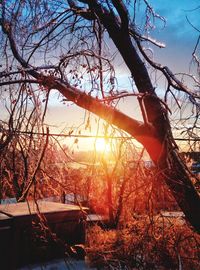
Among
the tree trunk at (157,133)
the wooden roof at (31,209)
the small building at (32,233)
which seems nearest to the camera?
the tree trunk at (157,133)

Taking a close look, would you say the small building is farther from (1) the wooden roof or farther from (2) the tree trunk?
(2) the tree trunk

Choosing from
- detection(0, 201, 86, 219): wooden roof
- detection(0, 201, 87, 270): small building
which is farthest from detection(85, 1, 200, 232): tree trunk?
detection(0, 201, 86, 219): wooden roof

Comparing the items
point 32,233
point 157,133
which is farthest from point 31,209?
point 157,133

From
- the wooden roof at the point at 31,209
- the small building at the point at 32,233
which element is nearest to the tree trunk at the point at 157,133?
the small building at the point at 32,233

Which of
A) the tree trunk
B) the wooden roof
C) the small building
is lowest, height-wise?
the small building

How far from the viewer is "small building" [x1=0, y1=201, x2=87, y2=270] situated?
5117 millimetres

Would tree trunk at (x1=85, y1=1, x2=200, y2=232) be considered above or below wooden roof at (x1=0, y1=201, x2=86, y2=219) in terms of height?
above

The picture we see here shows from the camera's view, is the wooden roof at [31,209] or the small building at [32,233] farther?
the wooden roof at [31,209]

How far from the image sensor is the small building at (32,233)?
5117 mm

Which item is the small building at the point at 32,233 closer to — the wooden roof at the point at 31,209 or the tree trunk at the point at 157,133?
the wooden roof at the point at 31,209

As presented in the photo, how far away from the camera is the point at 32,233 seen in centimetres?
537

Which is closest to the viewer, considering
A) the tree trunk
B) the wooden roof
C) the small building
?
the tree trunk

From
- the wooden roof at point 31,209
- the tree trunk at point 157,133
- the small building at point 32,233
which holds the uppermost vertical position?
the tree trunk at point 157,133

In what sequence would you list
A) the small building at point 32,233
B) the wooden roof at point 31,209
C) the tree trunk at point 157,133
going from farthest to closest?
the wooden roof at point 31,209, the small building at point 32,233, the tree trunk at point 157,133
